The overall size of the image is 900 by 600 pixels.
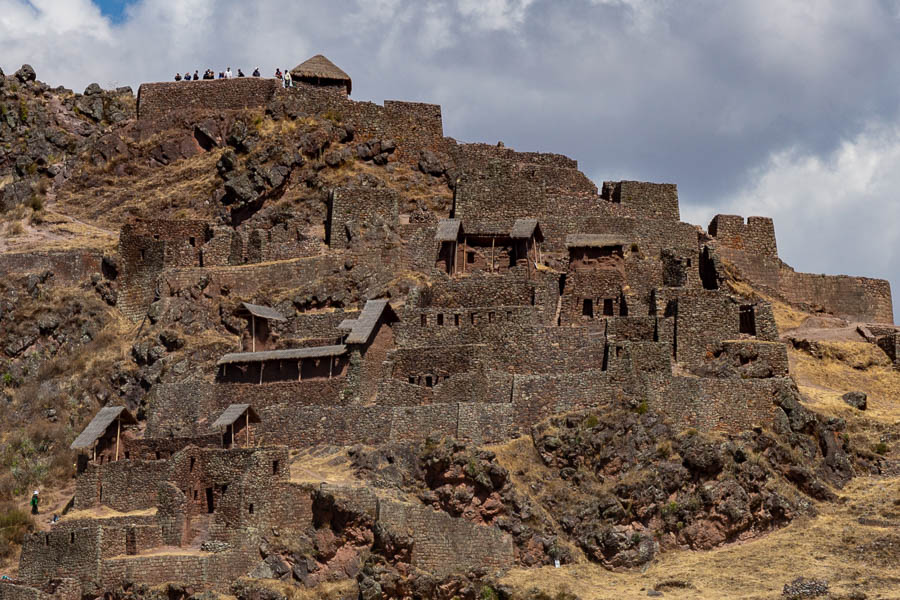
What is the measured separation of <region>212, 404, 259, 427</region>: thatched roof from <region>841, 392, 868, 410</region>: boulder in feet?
76.7

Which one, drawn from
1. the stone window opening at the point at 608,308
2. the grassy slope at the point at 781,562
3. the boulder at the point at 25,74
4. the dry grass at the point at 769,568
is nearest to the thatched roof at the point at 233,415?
the grassy slope at the point at 781,562

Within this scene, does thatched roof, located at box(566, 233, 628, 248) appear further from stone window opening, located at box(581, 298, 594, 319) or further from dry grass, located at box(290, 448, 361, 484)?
dry grass, located at box(290, 448, 361, 484)

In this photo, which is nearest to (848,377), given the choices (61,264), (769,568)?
(769,568)

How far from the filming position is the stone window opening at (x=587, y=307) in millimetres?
67312

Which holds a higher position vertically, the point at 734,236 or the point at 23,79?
the point at 23,79

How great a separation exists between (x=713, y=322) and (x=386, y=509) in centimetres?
1646

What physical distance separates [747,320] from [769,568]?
14.0m

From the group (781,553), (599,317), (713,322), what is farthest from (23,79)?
(781,553)

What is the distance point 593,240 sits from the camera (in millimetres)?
69875

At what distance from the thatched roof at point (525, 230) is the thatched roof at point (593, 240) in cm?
145

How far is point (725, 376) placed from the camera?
2398 inches

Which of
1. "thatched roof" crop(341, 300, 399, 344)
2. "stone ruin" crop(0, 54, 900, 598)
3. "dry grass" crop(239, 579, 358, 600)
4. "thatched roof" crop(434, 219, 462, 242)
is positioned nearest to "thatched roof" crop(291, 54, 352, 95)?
"stone ruin" crop(0, 54, 900, 598)

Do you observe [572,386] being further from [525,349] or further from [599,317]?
[599,317]

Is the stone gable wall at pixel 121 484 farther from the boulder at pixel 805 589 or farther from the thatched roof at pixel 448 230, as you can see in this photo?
the boulder at pixel 805 589
